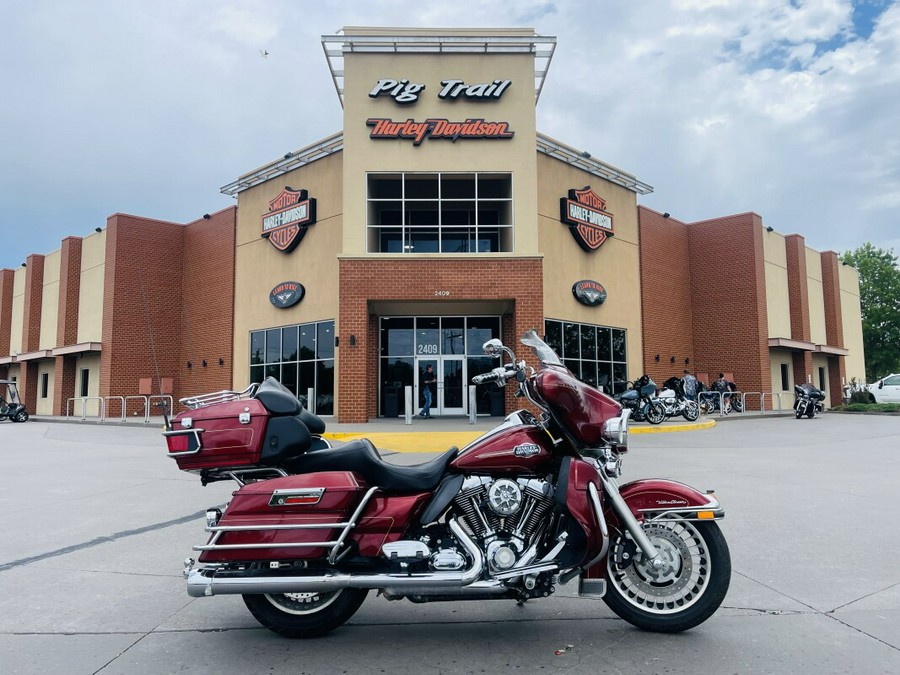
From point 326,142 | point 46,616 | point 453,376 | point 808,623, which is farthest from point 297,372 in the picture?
point 808,623

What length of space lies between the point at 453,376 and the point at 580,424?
18.7 meters

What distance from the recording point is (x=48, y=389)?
3347cm

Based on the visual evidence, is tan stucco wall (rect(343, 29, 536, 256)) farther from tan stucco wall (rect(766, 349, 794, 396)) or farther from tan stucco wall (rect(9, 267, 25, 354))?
tan stucco wall (rect(9, 267, 25, 354))

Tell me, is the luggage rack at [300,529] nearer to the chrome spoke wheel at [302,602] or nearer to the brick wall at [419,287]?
the chrome spoke wheel at [302,602]

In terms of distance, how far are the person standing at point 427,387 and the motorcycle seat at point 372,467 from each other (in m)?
17.0

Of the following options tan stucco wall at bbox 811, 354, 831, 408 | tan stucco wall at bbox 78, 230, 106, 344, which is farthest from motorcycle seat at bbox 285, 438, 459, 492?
tan stucco wall at bbox 811, 354, 831, 408

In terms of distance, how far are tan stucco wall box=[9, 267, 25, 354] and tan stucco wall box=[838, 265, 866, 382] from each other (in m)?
49.7

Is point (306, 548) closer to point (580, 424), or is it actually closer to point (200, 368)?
point (580, 424)

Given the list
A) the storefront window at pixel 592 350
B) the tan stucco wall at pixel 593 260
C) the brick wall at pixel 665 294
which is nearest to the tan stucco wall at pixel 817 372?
the brick wall at pixel 665 294

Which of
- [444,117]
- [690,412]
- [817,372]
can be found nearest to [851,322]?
[817,372]

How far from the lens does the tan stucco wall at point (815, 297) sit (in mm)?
33250

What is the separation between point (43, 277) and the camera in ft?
115

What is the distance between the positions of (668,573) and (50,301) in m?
38.6

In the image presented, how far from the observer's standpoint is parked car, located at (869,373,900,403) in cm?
2794
